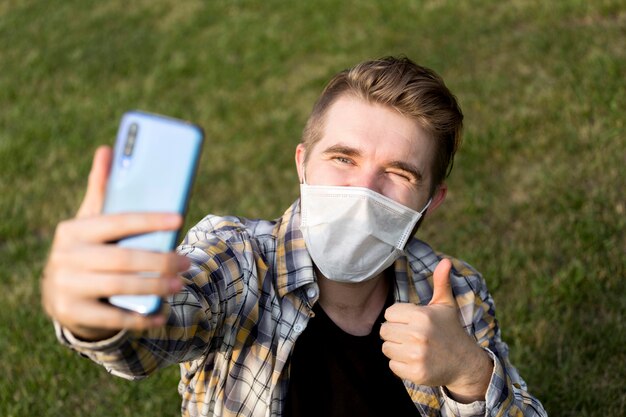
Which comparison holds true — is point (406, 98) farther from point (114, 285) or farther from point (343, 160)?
point (114, 285)

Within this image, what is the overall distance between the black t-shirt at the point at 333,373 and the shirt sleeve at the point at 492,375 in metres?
0.27

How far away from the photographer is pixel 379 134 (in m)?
2.67

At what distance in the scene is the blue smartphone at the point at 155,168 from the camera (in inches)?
67.1

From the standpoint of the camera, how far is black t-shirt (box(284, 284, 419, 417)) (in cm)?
267

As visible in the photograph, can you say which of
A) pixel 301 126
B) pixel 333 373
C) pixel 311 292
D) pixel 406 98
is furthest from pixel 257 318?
pixel 301 126

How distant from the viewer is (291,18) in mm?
8211

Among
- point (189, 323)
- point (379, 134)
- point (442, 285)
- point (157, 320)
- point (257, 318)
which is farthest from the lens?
point (379, 134)

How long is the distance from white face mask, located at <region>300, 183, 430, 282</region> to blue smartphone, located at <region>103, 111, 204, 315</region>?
36.7 inches

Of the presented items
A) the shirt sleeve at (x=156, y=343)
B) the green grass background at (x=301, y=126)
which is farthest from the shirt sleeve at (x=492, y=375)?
the green grass background at (x=301, y=126)

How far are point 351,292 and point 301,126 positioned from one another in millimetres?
3871

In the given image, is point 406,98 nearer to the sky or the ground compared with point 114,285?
nearer to the sky

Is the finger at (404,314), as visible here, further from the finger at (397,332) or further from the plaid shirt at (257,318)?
the plaid shirt at (257,318)

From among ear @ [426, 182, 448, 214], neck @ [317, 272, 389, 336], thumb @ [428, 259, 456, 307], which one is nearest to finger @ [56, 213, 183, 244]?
thumb @ [428, 259, 456, 307]

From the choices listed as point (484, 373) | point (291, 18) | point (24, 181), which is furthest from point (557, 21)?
point (484, 373)
